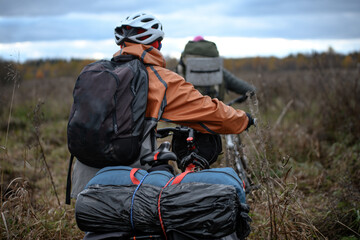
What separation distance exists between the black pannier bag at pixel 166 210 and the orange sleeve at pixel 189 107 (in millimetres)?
774

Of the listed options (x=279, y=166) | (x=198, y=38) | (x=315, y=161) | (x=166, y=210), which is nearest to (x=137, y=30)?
(x=166, y=210)

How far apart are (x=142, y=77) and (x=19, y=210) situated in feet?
7.20

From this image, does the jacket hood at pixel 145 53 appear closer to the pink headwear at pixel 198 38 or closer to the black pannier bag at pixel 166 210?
the black pannier bag at pixel 166 210

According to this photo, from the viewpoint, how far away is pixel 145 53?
99.3 inches

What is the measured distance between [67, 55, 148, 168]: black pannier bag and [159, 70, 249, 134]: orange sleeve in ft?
0.75

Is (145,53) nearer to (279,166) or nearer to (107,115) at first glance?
(107,115)

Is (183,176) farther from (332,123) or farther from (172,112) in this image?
(332,123)

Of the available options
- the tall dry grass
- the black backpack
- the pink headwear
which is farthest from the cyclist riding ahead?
the black backpack

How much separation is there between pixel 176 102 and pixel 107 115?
1.97ft

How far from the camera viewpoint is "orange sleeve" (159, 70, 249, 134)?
8.04 feet

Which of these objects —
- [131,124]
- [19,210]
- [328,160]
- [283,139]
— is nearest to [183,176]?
[131,124]

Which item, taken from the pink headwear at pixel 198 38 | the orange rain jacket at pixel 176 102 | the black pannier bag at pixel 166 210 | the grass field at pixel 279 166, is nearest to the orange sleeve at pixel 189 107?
the orange rain jacket at pixel 176 102

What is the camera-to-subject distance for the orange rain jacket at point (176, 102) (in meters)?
2.39

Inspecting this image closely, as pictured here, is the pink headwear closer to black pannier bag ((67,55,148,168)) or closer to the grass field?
the grass field
